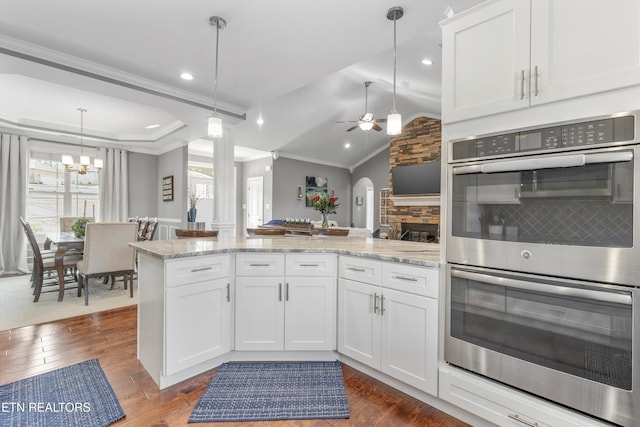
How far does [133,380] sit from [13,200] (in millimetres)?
5434

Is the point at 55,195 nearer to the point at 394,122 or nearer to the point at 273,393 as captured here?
the point at 273,393

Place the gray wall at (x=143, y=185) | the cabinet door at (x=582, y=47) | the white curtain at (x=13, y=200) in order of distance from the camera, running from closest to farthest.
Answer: the cabinet door at (x=582, y=47) < the white curtain at (x=13, y=200) < the gray wall at (x=143, y=185)

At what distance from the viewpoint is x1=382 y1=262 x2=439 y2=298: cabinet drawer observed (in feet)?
5.91

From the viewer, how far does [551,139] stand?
142cm

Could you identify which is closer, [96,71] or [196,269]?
[196,269]

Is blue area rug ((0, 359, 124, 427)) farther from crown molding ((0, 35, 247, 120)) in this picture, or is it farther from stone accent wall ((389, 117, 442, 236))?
stone accent wall ((389, 117, 442, 236))

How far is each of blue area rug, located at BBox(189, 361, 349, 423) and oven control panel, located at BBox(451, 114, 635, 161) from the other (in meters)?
1.65

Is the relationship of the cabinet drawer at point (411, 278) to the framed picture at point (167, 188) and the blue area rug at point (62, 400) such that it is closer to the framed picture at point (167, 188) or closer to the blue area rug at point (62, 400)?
the blue area rug at point (62, 400)

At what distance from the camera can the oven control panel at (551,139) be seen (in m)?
1.26

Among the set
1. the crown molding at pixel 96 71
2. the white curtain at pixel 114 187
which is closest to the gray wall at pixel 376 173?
the crown molding at pixel 96 71

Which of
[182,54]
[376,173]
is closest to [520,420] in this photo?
[182,54]

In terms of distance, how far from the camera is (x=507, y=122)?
5.08 feet

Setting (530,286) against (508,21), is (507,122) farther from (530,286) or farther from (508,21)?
(530,286)

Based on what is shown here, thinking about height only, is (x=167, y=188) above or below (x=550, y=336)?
above
